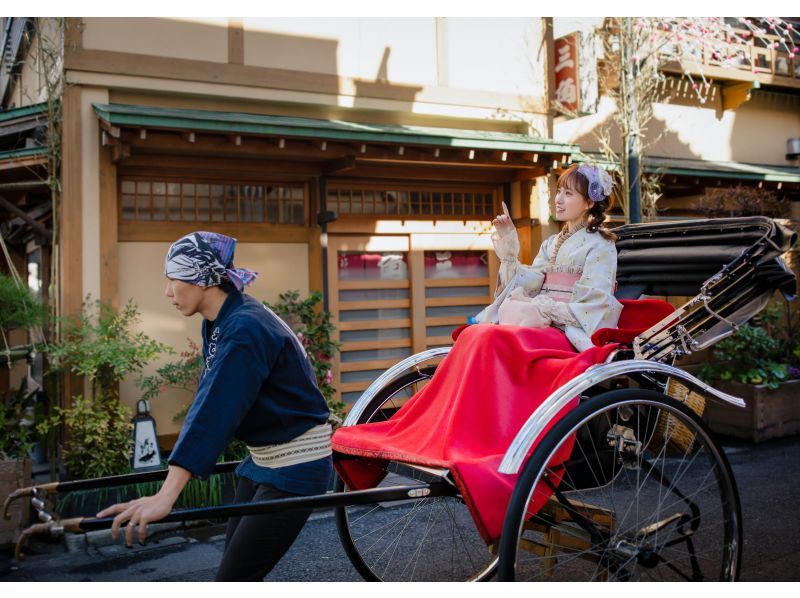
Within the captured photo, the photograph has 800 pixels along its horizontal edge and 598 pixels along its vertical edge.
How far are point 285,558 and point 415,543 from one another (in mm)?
817

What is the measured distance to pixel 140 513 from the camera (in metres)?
2.21

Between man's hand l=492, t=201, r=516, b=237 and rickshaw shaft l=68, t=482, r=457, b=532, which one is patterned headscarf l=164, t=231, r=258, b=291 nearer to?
rickshaw shaft l=68, t=482, r=457, b=532

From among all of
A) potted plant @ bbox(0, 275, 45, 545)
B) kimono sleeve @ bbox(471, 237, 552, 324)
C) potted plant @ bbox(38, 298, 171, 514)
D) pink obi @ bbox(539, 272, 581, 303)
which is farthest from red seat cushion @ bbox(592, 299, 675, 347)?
potted plant @ bbox(0, 275, 45, 545)

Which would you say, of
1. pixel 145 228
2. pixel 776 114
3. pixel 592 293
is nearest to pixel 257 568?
pixel 592 293

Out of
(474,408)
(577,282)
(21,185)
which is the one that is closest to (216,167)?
(21,185)

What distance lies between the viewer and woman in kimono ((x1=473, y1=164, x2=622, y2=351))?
140 inches

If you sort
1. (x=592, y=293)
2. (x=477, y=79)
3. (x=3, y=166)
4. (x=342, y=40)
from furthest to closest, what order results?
(x=477, y=79)
(x=342, y=40)
(x=3, y=166)
(x=592, y=293)

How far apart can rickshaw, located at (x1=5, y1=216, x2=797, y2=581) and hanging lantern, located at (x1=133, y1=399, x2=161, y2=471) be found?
7.62 ft

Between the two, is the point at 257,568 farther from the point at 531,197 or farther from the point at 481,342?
the point at 531,197

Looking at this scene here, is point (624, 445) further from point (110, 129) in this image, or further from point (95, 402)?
point (110, 129)

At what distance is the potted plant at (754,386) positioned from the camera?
752 cm

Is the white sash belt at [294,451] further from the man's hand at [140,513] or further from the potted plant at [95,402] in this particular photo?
the potted plant at [95,402]

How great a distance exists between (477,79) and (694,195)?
3630mm
